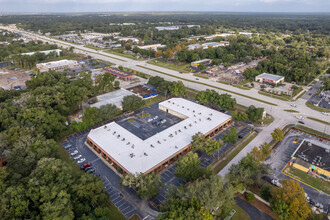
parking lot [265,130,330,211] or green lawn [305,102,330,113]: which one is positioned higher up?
green lawn [305,102,330,113]

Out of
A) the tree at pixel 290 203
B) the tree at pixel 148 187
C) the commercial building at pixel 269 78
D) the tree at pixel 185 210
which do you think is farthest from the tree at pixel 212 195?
the commercial building at pixel 269 78

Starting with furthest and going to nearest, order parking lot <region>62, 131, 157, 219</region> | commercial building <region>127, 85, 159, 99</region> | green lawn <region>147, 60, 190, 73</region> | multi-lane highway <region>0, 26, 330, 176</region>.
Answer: green lawn <region>147, 60, 190, 73</region>, commercial building <region>127, 85, 159, 99</region>, multi-lane highway <region>0, 26, 330, 176</region>, parking lot <region>62, 131, 157, 219</region>

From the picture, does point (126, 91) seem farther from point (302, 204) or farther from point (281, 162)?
point (302, 204)

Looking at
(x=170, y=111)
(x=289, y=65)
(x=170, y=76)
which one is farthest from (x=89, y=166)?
(x=289, y=65)

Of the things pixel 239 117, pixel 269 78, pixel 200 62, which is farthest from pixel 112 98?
pixel 269 78

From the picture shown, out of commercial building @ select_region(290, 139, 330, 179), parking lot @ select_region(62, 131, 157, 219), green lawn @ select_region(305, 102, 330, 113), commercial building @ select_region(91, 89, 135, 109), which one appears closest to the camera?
parking lot @ select_region(62, 131, 157, 219)

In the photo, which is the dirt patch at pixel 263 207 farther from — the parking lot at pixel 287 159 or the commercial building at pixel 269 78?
the commercial building at pixel 269 78

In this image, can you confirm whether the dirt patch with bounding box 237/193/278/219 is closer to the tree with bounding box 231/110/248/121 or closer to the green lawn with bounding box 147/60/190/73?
the tree with bounding box 231/110/248/121

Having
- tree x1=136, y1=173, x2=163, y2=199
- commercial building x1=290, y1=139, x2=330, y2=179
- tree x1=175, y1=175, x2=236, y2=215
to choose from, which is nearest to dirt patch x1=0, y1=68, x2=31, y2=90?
tree x1=136, y1=173, x2=163, y2=199
